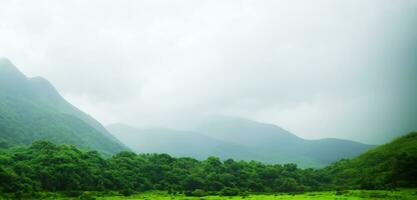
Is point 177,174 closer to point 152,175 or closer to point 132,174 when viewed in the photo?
point 152,175

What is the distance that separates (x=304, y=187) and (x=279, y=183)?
876 centimetres

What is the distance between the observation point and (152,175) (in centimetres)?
13212

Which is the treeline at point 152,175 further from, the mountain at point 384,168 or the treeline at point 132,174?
the mountain at point 384,168

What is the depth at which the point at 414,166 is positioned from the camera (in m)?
117

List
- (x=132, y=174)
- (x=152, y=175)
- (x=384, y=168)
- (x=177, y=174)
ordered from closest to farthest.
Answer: (x=132, y=174)
(x=384, y=168)
(x=152, y=175)
(x=177, y=174)

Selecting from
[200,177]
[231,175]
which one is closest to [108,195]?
[200,177]

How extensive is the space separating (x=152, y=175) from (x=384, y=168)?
81862 millimetres

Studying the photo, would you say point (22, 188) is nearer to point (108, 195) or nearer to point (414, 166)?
point (108, 195)

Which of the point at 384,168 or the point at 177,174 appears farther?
the point at 177,174

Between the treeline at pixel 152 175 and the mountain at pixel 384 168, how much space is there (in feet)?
1.31

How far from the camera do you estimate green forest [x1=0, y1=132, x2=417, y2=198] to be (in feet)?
324

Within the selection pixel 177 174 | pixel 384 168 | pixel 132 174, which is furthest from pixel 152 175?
pixel 384 168

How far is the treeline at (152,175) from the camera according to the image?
98.5 metres

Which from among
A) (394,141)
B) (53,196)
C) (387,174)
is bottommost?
(53,196)
